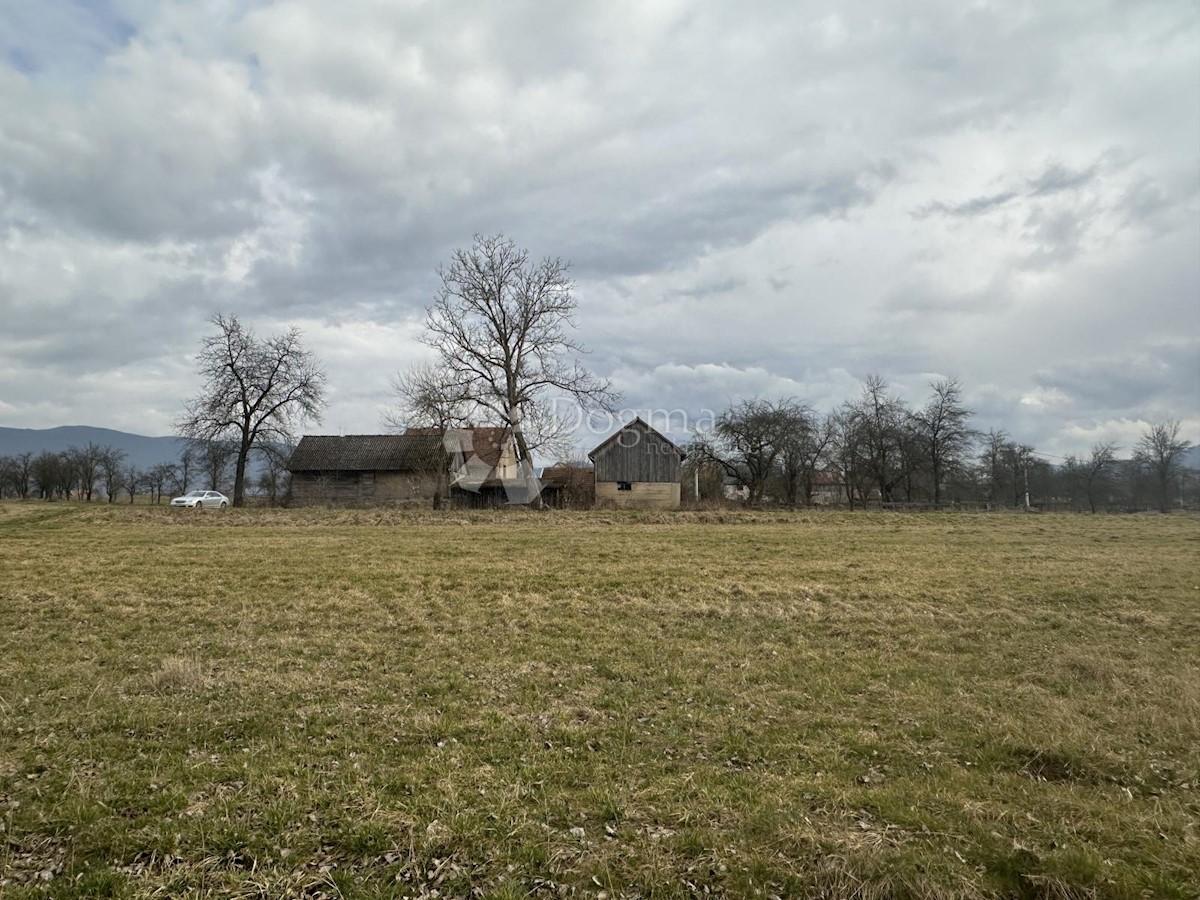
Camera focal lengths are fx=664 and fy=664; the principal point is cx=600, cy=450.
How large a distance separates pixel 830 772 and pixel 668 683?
Answer: 304 centimetres

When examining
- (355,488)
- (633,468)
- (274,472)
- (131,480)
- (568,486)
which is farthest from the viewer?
(131,480)

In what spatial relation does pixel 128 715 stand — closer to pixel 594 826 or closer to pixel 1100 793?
pixel 594 826

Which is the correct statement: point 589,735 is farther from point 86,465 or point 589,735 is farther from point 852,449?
point 86,465

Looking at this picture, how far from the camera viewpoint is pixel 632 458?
5050 centimetres

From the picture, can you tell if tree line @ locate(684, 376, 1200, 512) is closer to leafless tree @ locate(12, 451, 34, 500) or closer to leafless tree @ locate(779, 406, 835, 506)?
leafless tree @ locate(779, 406, 835, 506)

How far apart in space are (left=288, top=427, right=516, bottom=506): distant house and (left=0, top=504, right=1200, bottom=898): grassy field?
3206 cm

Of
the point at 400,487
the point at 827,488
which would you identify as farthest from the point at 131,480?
the point at 827,488

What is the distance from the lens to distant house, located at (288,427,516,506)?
159 ft

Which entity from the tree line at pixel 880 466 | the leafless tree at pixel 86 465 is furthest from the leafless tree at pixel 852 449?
the leafless tree at pixel 86 465

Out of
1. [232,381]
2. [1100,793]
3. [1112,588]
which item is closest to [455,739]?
[1100,793]

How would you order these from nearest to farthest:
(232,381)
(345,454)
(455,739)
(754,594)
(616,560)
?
1. (455,739)
2. (754,594)
3. (616,560)
4. (232,381)
5. (345,454)

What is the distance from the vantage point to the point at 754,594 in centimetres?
1466

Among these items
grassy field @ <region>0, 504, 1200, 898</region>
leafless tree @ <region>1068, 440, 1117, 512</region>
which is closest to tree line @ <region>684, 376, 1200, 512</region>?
leafless tree @ <region>1068, 440, 1117, 512</region>

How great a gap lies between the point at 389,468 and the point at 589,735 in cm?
4799
